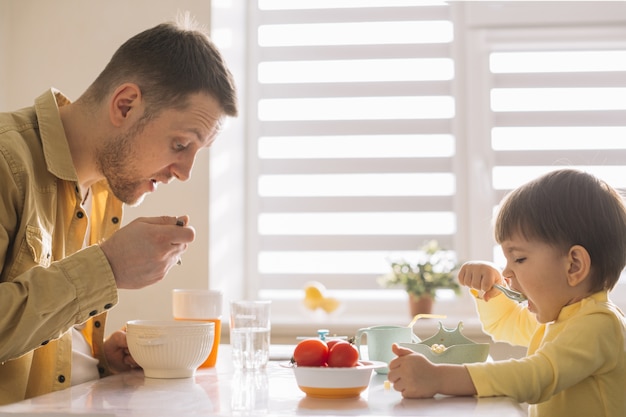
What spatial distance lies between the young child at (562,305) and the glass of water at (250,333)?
378 millimetres

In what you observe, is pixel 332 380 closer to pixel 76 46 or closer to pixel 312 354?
pixel 312 354

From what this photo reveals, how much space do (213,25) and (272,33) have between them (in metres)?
0.54

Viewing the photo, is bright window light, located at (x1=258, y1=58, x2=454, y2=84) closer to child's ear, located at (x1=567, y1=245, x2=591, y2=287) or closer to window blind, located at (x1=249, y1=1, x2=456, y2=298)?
window blind, located at (x1=249, y1=1, x2=456, y2=298)

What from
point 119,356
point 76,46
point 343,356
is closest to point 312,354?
point 343,356

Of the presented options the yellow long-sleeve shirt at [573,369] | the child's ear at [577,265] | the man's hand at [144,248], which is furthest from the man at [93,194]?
the child's ear at [577,265]

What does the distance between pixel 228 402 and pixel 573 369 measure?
0.56m

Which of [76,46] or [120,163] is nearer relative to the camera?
[120,163]

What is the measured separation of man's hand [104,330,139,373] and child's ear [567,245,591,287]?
901mm

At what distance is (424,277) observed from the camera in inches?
105

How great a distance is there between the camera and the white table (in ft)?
3.54

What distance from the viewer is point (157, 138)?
1612 millimetres

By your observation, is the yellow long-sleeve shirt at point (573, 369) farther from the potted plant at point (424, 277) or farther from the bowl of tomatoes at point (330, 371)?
the potted plant at point (424, 277)

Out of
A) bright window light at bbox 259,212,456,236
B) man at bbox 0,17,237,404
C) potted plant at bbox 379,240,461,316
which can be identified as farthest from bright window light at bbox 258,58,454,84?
man at bbox 0,17,237,404

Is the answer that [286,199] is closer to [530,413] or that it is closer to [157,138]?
[157,138]
